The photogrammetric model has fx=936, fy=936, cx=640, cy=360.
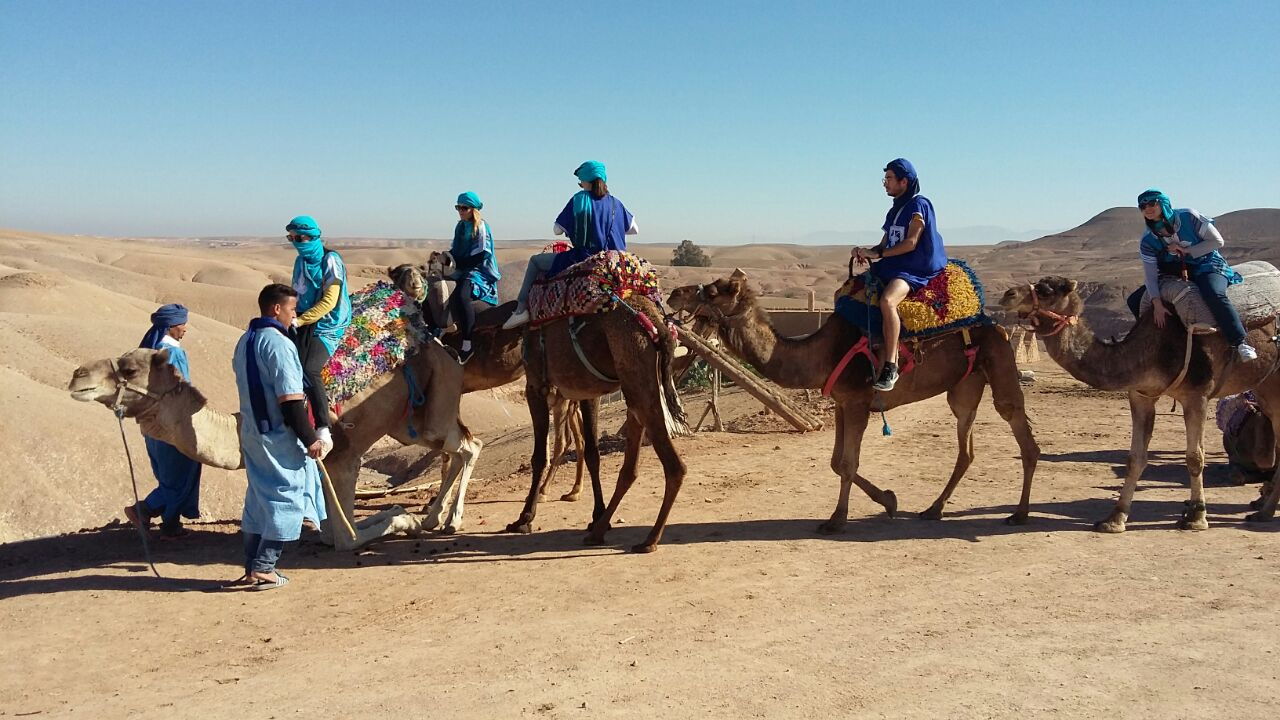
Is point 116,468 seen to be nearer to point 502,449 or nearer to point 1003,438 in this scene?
point 502,449

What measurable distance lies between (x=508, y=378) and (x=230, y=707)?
16.0ft

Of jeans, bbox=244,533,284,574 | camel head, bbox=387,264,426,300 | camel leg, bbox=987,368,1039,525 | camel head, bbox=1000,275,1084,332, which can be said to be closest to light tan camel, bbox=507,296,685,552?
camel head, bbox=387,264,426,300

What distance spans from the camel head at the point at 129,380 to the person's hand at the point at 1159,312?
309 inches

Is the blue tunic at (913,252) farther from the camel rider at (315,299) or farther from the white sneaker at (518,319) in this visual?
the camel rider at (315,299)

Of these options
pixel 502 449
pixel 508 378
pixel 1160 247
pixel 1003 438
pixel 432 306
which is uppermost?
pixel 1160 247

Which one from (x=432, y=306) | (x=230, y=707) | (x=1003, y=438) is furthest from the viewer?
(x=1003, y=438)

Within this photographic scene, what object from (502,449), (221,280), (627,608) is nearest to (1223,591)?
(627,608)

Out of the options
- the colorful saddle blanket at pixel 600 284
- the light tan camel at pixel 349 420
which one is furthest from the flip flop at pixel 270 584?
the colorful saddle blanket at pixel 600 284

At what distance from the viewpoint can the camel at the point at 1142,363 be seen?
782 cm

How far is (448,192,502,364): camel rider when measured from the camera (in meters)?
8.76

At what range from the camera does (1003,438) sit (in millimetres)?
12164

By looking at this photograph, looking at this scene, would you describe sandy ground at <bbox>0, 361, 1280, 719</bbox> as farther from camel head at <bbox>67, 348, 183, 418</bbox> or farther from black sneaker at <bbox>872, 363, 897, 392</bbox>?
camel head at <bbox>67, 348, 183, 418</bbox>

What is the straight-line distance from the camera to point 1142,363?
26.0ft

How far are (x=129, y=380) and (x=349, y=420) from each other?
171cm
